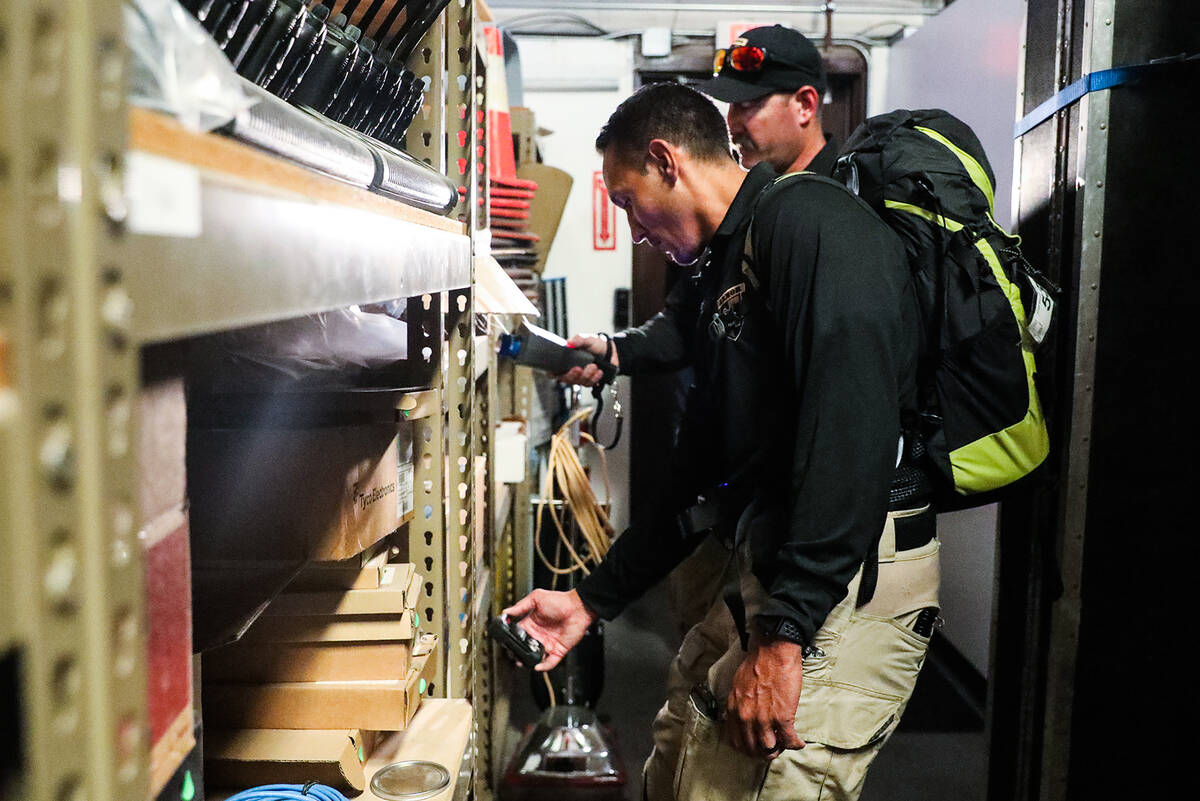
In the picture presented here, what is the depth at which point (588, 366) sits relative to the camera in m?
2.34

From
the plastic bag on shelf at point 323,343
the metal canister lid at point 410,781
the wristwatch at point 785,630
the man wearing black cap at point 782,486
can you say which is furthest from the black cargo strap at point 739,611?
the plastic bag on shelf at point 323,343

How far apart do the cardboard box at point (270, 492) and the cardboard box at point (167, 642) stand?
1.60 ft

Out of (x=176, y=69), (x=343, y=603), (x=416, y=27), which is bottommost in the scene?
(x=343, y=603)

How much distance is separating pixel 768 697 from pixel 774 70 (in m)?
1.56

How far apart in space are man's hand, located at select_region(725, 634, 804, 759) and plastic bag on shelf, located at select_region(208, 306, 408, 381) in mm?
669

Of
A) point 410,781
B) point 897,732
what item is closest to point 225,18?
point 410,781

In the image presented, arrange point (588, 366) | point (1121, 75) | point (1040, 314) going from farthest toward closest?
point (588, 366) < point (1121, 75) < point (1040, 314)

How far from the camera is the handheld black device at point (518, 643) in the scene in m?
1.56

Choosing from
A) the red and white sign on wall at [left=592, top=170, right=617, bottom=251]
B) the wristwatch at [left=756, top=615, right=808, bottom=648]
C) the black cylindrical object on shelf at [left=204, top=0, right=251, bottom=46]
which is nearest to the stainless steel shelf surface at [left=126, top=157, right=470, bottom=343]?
the black cylindrical object on shelf at [left=204, top=0, right=251, bottom=46]

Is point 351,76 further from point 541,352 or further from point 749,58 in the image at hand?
point 749,58

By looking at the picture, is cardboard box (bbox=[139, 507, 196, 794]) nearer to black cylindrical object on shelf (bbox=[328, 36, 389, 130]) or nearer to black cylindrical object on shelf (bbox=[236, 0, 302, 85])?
black cylindrical object on shelf (bbox=[236, 0, 302, 85])

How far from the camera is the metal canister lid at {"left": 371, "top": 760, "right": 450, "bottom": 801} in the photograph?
100 centimetres

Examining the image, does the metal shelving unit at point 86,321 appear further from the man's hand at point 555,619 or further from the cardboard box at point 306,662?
the man's hand at point 555,619

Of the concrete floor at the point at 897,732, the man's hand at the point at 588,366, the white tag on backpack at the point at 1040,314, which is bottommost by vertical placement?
the concrete floor at the point at 897,732
